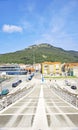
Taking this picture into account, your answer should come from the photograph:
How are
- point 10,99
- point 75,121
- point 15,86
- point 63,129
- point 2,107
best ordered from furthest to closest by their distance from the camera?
point 15,86 → point 10,99 → point 2,107 → point 75,121 → point 63,129

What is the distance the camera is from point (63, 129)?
17016mm

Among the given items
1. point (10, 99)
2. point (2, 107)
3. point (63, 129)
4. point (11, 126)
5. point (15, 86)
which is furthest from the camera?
point (15, 86)

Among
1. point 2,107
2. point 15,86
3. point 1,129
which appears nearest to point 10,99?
point 2,107

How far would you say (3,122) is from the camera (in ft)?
66.4

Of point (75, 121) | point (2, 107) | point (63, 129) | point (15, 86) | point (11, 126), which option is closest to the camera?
point (63, 129)

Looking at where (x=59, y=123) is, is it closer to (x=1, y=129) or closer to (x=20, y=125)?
(x=20, y=125)

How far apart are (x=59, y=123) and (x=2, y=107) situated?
39.4ft

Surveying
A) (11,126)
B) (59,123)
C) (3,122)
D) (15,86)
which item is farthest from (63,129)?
(15,86)

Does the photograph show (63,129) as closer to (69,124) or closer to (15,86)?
(69,124)

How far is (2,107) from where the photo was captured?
29953 mm

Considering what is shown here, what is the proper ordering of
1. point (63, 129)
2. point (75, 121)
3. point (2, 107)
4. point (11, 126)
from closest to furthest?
point (63, 129) < point (11, 126) < point (75, 121) < point (2, 107)

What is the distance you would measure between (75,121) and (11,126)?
481 centimetres

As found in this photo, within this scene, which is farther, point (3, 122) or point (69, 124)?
point (3, 122)

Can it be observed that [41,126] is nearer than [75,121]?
Yes
